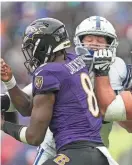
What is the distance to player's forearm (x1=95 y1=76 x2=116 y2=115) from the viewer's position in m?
3.04

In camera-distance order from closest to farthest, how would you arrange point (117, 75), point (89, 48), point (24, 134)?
point (24, 134)
point (89, 48)
point (117, 75)

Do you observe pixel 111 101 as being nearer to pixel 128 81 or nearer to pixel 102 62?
pixel 102 62

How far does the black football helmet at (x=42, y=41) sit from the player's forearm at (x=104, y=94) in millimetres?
322

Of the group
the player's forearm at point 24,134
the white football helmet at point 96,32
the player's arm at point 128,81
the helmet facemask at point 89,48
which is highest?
the white football helmet at point 96,32

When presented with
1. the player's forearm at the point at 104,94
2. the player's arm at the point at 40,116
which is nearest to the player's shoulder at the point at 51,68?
the player's arm at the point at 40,116

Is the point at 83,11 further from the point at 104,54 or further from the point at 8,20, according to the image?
the point at 104,54

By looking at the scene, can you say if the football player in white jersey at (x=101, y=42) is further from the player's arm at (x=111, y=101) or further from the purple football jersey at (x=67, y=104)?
the purple football jersey at (x=67, y=104)

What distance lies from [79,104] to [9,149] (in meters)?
2.81

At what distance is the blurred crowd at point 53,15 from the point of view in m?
5.90

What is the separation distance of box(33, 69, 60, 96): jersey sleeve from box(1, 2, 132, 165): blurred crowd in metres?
3.11

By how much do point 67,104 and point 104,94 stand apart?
411 mm

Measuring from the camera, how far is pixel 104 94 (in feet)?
9.96

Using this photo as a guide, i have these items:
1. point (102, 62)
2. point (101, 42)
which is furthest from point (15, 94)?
point (101, 42)

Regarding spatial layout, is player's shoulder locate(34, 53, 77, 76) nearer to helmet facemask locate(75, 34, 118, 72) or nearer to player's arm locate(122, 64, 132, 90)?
helmet facemask locate(75, 34, 118, 72)
